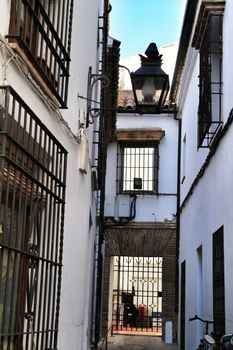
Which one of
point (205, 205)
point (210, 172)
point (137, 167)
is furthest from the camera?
point (137, 167)

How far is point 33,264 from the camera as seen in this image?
4406 mm

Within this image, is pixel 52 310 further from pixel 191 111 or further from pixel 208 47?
pixel 191 111

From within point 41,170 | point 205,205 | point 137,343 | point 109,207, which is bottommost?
point 137,343

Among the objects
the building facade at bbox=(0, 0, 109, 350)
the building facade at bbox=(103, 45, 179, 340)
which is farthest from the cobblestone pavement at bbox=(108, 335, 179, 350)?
the building facade at bbox=(0, 0, 109, 350)

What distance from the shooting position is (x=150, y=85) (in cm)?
679

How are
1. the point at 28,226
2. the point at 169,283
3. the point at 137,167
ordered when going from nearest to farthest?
1. the point at 28,226
2. the point at 169,283
3. the point at 137,167

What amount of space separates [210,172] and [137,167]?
292 inches

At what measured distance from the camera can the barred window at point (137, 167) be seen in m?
17.1

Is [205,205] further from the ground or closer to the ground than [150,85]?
closer to the ground

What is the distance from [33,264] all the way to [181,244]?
37.1 ft

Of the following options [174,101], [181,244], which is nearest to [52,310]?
[181,244]

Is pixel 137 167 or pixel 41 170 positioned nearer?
pixel 41 170

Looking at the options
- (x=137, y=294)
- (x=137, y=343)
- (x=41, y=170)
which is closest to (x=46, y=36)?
(x=41, y=170)

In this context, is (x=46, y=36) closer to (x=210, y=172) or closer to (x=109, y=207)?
(x=210, y=172)
